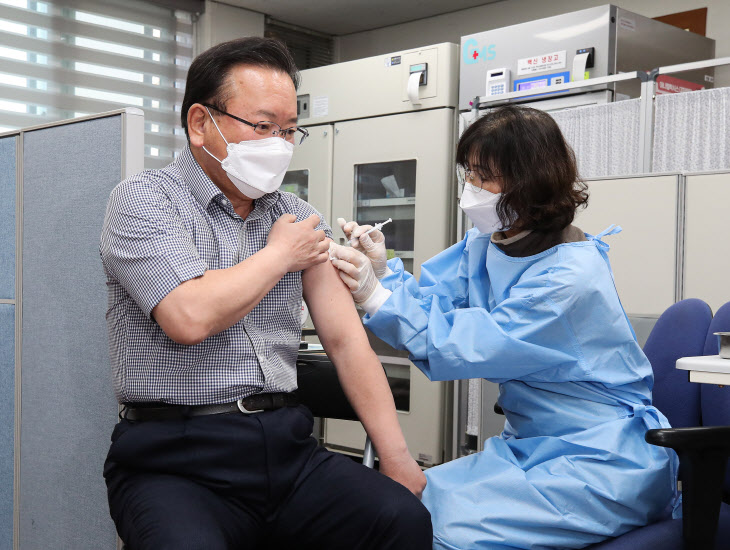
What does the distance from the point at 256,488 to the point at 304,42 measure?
203 inches

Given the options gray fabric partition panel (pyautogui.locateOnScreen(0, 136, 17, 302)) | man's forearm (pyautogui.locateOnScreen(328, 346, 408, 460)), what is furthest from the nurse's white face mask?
gray fabric partition panel (pyautogui.locateOnScreen(0, 136, 17, 302))

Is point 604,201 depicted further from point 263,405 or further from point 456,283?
point 263,405

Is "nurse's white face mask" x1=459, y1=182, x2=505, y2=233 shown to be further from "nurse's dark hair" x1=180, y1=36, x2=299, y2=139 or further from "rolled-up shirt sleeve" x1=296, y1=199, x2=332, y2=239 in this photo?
"nurse's dark hair" x1=180, y1=36, x2=299, y2=139

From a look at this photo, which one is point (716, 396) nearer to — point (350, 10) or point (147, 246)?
point (147, 246)

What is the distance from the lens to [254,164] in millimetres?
1470

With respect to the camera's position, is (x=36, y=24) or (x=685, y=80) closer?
(x=685, y=80)

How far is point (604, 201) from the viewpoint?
289cm

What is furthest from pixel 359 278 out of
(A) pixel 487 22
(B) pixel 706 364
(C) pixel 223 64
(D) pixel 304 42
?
(D) pixel 304 42

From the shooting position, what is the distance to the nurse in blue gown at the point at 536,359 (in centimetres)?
136

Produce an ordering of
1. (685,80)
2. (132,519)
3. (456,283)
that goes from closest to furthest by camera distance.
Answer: (132,519), (456,283), (685,80)

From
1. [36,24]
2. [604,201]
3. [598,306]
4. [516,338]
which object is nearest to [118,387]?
[516,338]

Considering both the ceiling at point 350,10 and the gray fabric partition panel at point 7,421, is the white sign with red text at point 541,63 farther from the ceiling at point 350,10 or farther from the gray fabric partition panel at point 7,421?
the gray fabric partition panel at point 7,421

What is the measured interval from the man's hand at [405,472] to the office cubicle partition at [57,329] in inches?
24.9

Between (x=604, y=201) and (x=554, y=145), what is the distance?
142cm
